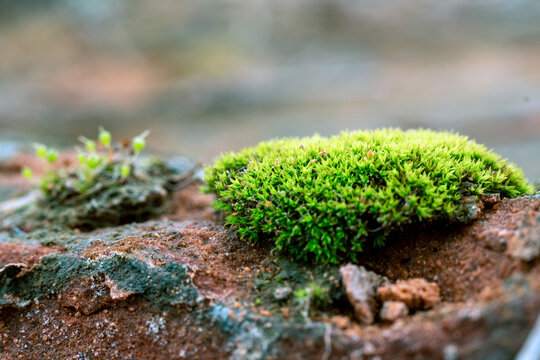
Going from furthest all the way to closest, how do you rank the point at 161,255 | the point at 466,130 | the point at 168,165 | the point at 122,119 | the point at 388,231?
the point at 122,119 → the point at 466,130 → the point at 168,165 → the point at 161,255 → the point at 388,231

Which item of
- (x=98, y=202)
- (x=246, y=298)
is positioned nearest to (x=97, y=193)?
(x=98, y=202)

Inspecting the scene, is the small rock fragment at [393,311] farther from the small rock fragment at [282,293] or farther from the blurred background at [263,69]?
the blurred background at [263,69]

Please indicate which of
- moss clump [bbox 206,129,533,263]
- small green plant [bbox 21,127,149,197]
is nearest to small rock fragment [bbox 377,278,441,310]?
moss clump [bbox 206,129,533,263]

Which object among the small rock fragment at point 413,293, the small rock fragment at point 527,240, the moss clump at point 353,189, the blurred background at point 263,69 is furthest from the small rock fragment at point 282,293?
the blurred background at point 263,69

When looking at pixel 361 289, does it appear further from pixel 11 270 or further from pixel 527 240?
pixel 11 270

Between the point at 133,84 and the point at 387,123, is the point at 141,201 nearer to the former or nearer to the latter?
the point at 387,123

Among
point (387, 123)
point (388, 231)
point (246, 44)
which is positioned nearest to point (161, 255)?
point (388, 231)

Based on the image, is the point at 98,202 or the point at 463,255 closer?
the point at 463,255
